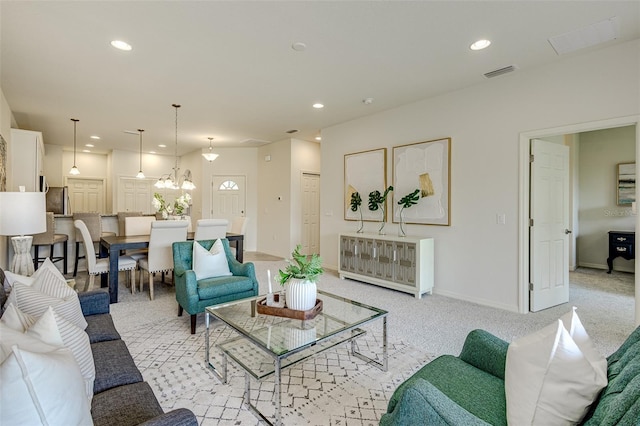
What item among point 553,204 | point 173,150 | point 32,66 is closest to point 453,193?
point 553,204

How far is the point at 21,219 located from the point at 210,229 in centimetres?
198

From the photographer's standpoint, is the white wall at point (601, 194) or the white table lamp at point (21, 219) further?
the white wall at point (601, 194)

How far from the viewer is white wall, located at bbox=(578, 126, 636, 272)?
550 cm

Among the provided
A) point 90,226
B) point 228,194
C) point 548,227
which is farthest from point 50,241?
point 548,227

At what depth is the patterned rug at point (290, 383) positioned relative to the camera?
1852 millimetres

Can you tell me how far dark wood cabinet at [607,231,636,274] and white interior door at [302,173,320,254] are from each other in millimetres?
5592

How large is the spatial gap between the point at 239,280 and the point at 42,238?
3.59m

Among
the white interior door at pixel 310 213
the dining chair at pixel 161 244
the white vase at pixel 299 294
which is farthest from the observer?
the white interior door at pixel 310 213

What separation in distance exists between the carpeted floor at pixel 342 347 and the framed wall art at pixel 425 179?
1145mm

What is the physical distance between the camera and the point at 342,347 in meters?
2.71

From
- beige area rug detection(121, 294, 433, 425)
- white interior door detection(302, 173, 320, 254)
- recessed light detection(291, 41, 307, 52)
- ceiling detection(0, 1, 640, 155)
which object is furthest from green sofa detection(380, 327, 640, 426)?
white interior door detection(302, 173, 320, 254)

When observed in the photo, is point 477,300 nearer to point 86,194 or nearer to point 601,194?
point 601,194

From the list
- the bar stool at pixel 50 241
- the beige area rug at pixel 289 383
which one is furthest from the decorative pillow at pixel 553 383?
the bar stool at pixel 50 241

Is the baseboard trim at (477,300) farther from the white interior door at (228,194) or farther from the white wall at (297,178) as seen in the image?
the white interior door at (228,194)
